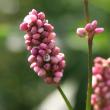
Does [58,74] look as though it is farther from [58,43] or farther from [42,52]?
[58,43]

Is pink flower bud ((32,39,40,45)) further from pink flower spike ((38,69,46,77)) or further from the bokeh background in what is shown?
the bokeh background

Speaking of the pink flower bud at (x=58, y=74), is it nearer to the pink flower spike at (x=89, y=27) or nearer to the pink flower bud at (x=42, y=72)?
the pink flower bud at (x=42, y=72)

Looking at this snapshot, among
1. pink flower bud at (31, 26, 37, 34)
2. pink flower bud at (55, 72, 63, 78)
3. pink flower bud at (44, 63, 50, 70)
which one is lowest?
pink flower bud at (55, 72, 63, 78)

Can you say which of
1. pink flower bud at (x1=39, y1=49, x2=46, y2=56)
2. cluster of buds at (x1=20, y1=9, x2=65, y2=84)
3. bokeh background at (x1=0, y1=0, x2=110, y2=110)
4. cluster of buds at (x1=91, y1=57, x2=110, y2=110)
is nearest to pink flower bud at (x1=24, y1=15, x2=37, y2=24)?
cluster of buds at (x1=20, y1=9, x2=65, y2=84)

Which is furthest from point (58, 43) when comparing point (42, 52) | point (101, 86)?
point (42, 52)

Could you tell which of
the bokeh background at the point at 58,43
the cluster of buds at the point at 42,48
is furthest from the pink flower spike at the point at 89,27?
the bokeh background at the point at 58,43

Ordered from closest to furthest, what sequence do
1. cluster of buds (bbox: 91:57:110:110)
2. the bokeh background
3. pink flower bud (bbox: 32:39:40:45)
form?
pink flower bud (bbox: 32:39:40:45) → cluster of buds (bbox: 91:57:110:110) → the bokeh background
